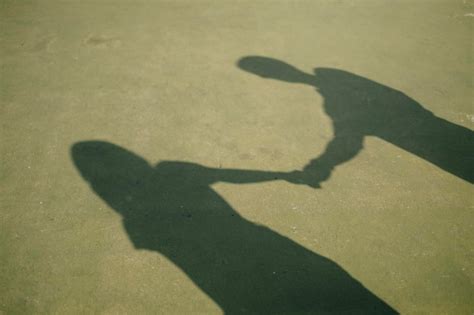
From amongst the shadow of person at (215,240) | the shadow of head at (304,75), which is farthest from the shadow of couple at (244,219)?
the shadow of head at (304,75)

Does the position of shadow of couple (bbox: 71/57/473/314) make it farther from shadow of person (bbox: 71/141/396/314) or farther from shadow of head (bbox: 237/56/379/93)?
shadow of head (bbox: 237/56/379/93)

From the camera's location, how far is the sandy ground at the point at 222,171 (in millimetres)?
3389

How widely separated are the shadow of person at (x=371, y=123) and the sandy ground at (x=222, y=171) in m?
0.04

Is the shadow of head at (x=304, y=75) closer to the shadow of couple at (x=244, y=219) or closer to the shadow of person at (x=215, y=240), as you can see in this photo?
the shadow of couple at (x=244, y=219)

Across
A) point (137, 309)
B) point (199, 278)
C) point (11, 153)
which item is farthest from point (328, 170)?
point (11, 153)

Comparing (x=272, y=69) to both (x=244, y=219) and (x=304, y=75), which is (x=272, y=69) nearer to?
(x=304, y=75)

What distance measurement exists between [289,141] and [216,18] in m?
4.14

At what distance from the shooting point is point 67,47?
656cm

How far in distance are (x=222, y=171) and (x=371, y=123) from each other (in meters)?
2.43

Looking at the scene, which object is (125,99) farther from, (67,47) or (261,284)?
(261,284)

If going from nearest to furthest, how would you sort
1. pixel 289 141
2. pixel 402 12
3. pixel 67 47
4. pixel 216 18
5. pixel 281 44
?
pixel 289 141 < pixel 67 47 < pixel 281 44 < pixel 216 18 < pixel 402 12

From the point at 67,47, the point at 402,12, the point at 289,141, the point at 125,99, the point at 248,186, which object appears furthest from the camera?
the point at 402,12

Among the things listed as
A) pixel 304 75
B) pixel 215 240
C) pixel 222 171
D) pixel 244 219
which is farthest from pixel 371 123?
pixel 215 240

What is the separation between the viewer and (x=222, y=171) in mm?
4488
